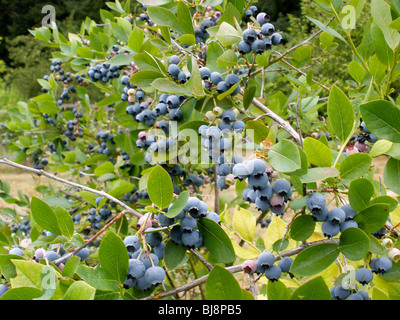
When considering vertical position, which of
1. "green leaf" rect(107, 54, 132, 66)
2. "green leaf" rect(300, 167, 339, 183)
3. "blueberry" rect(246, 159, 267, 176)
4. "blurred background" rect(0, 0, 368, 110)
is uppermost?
"green leaf" rect(300, 167, 339, 183)

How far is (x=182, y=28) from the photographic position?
871 millimetres

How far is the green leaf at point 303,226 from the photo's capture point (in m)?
0.61

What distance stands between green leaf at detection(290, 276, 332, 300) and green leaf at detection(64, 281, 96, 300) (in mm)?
269

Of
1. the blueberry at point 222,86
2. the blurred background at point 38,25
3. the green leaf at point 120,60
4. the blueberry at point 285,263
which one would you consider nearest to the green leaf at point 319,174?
the blueberry at point 285,263

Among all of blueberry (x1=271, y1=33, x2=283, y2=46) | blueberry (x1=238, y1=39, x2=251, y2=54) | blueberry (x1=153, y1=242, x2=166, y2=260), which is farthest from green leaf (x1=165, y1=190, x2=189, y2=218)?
blueberry (x1=271, y1=33, x2=283, y2=46)

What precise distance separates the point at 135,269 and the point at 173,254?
100 mm

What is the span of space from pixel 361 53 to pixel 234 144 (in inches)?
18.6

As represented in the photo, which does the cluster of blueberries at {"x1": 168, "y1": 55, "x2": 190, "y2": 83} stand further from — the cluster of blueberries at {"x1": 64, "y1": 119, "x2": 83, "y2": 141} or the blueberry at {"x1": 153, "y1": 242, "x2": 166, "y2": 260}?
the cluster of blueberries at {"x1": 64, "y1": 119, "x2": 83, "y2": 141}

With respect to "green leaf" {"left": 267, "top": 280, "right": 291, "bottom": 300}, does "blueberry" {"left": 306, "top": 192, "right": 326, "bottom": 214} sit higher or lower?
higher

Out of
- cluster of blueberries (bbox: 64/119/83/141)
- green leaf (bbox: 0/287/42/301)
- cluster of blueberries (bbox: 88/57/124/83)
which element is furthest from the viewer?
cluster of blueberries (bbox: 64/119/83/141)

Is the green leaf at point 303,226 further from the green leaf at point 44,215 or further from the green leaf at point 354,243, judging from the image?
the green leaf at point 44,215

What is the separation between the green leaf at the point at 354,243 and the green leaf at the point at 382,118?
0.56 ft

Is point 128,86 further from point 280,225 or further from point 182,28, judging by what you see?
point 280,225

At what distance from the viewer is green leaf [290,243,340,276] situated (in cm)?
57
